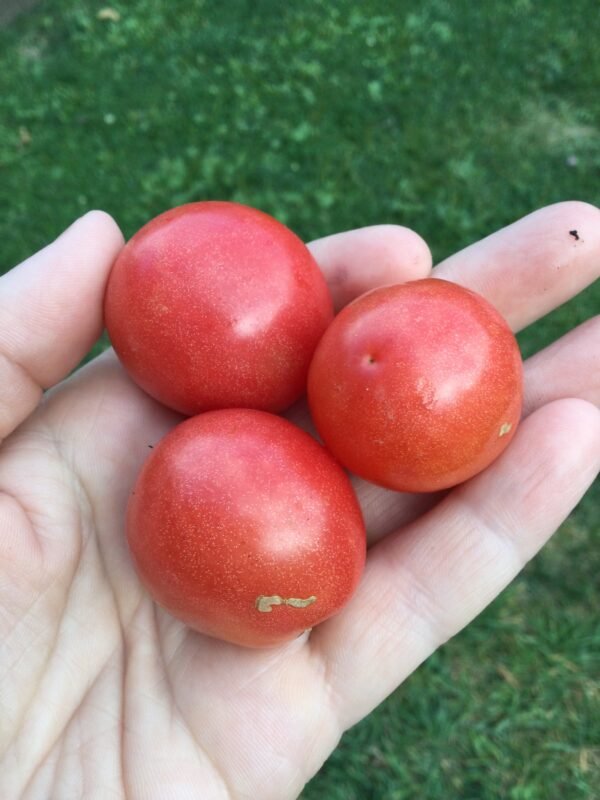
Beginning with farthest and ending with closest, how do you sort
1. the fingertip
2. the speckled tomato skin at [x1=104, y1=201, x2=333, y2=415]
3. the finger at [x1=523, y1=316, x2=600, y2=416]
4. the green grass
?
the green grass < the finger at [x1=523, y1=316, x2=600, y2=416] < the fingertip < the speckled tomato skin at [x1=104, y1=201, x2=333, y2=415]

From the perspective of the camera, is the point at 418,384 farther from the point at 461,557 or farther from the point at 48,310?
the point at 48,310

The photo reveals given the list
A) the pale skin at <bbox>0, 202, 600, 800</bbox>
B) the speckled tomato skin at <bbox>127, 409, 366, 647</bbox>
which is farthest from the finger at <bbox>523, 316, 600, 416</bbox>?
the speckled tomato skin at <bbox>127, 409, 366, 647</bbox>

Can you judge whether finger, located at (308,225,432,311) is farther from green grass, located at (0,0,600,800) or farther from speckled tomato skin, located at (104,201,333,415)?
green grass, located at (0,0,600,800)

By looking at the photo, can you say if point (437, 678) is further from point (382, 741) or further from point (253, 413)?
point (253, 413)

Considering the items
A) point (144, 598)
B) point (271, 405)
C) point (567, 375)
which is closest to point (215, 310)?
point (271, 405)

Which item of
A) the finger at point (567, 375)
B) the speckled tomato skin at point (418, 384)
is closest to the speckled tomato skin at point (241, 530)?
the speckled tomato skin at point (418, 384)

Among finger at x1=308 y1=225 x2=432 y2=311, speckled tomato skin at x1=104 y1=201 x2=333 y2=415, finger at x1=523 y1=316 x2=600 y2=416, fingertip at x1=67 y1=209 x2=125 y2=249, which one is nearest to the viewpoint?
speckled tomato skin at x1=104 y1=201 x2=333 y2=415

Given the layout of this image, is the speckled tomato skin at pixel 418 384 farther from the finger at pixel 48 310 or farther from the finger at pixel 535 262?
the finger at pixel 48 310
